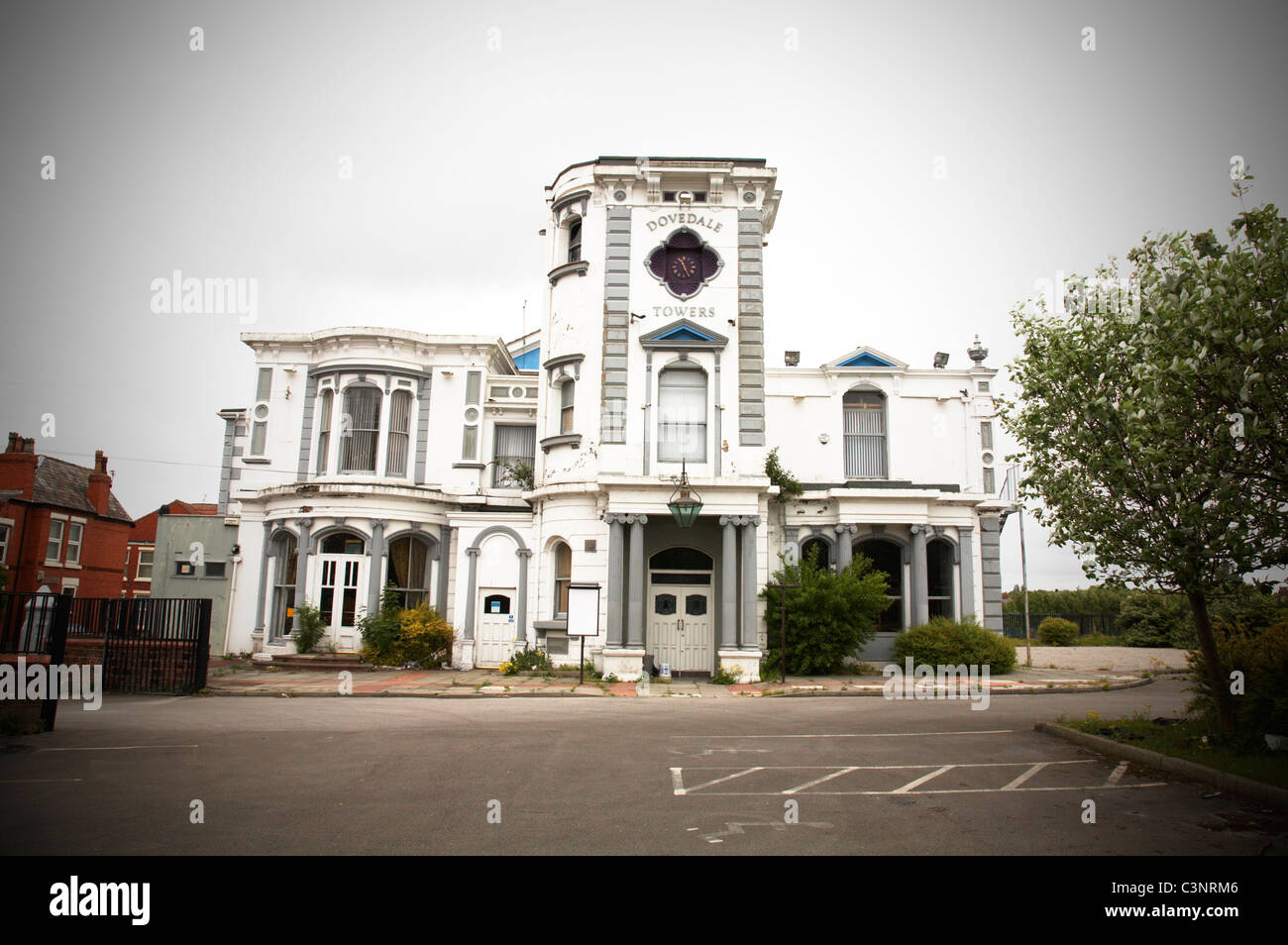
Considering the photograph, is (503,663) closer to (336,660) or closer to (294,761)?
(336,660)

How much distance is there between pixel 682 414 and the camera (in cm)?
2028

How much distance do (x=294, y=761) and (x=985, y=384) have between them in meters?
21.8

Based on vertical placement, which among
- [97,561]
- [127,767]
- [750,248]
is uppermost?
[750,248]

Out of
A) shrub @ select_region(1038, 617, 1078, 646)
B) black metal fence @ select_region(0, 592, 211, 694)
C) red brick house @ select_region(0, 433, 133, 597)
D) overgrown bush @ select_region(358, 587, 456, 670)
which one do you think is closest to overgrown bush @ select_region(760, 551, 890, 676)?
overgrown bush @ select_region(358, 587, 456, 670)

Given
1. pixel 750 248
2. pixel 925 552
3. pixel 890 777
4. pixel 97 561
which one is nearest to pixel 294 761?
pixel 890 777

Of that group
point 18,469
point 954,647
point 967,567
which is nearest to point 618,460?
point 954,647

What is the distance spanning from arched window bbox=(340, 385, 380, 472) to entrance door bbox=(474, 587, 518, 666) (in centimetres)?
530

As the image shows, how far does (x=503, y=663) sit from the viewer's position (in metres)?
20.4

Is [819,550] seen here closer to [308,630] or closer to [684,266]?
[684,266]

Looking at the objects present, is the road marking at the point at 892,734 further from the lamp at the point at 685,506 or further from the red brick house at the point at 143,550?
the red brick house at the point at 143,550

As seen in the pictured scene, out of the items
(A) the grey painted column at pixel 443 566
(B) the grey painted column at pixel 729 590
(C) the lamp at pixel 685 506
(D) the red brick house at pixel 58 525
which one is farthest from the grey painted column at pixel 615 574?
(D) the red brick house at pixel 58 525

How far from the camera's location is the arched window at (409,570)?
21938 mm

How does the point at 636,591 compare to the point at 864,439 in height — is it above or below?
below

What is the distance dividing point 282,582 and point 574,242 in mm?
12929
